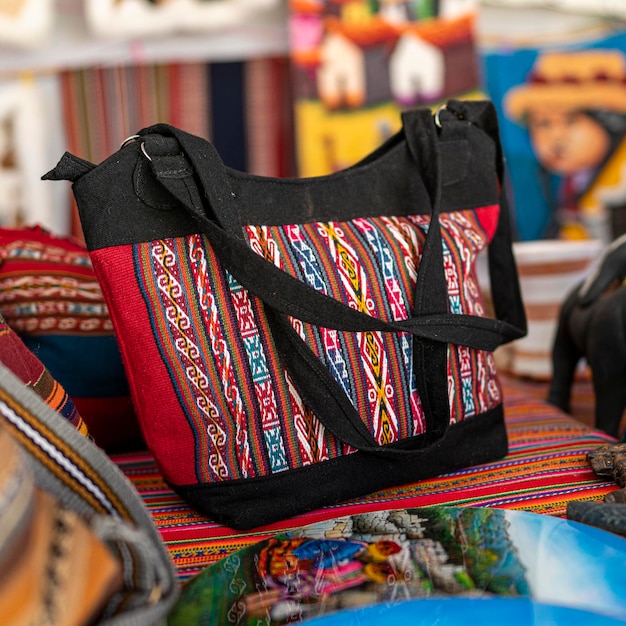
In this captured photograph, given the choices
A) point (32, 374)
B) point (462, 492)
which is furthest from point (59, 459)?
point (462, 492)

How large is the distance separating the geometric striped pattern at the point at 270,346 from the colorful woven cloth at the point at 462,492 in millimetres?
53

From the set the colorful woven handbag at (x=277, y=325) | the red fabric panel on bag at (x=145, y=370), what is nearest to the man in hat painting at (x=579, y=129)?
the colorful woven handbag at (x=277, y=325)

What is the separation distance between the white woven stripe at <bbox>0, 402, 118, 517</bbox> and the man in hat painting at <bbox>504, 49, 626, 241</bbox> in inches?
75.9

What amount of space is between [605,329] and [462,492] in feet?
1.21

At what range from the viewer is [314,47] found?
6.74 ft

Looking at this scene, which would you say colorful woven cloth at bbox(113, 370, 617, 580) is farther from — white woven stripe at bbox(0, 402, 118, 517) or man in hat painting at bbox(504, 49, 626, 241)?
man in hat painting at bbox(504, 49, 626, 241)

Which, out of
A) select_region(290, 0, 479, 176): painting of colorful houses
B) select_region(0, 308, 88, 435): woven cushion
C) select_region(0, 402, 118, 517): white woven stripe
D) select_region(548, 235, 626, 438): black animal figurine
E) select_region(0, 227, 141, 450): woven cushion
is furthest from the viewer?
select_region(290, 0, 479, 176): painting of colorful houses

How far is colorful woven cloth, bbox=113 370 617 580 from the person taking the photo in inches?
27.3

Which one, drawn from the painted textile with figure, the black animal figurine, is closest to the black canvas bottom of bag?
the black animal figurine

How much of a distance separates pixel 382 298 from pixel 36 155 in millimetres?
1574

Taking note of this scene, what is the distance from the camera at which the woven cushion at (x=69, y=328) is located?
2.87 feet

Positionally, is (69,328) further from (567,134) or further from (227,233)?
(567,134)

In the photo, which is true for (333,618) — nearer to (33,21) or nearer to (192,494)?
(192,494)

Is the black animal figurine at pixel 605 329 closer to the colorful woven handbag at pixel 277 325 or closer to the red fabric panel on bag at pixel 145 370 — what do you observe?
the colorful woven handbag at pixel 277 325
